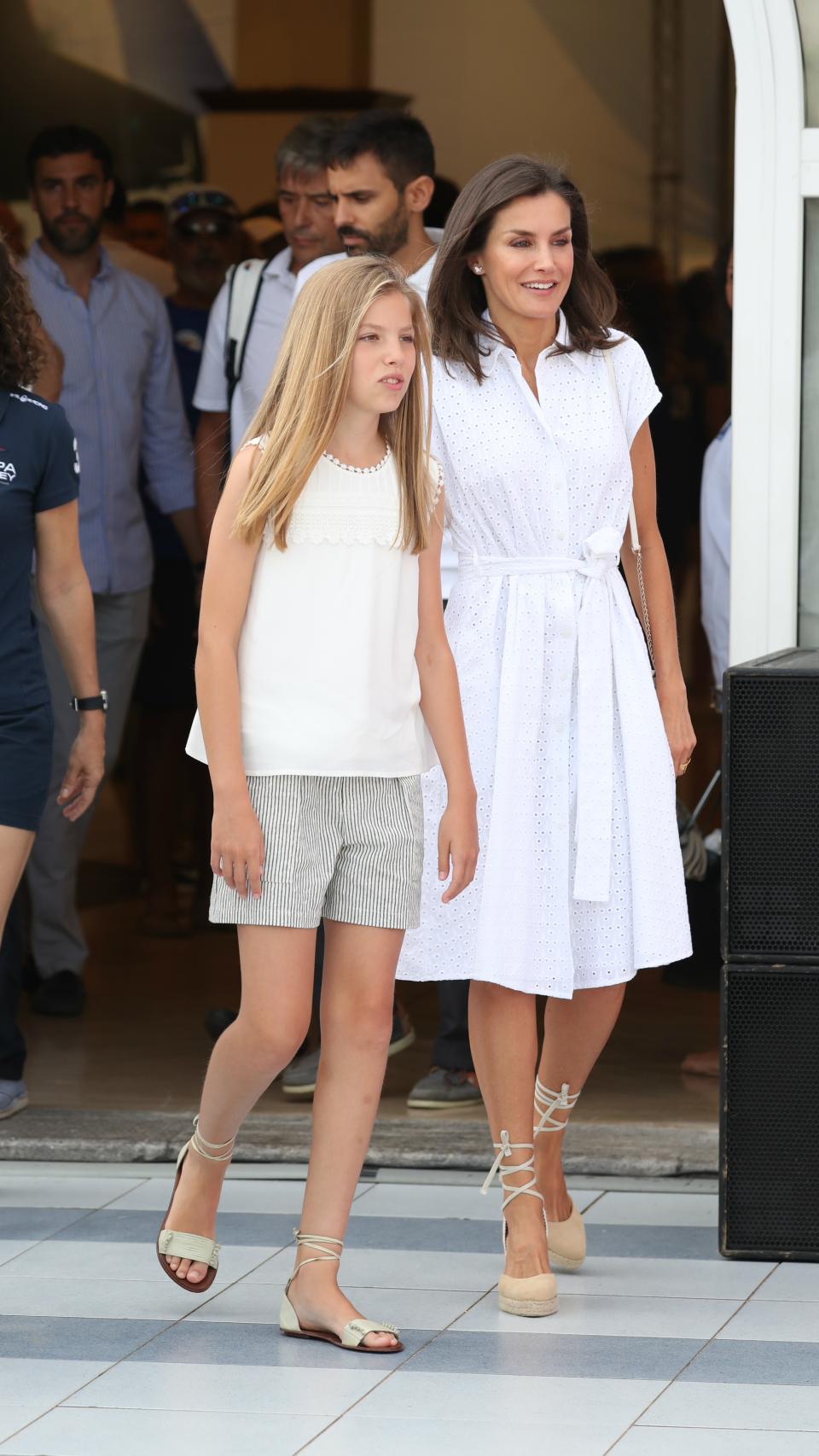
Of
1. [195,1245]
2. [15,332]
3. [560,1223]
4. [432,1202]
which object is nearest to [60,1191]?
[432,1202]

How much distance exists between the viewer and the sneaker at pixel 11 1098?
5.04 metres

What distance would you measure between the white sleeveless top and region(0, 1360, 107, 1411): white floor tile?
0.95 m

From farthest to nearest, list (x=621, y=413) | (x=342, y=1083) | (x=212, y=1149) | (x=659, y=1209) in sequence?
(x=659, y=1209) → (x=621, y=413) → (x=212, y=1149) → (x=342, y=1083)

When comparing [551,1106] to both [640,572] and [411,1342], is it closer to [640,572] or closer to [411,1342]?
[411,1342]

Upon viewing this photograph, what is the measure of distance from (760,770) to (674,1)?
9.17 m

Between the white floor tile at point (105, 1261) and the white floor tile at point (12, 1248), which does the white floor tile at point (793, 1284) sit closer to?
the white floor tile at point (105, 1261)

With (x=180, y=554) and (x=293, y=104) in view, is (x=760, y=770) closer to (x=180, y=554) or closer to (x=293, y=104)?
(x=180, y=554)

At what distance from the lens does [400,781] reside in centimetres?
358

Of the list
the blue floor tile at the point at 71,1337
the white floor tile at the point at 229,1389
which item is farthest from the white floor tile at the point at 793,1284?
the blue floor tile at the point at 71,1337

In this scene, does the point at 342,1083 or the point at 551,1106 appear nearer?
the point at 342,1083

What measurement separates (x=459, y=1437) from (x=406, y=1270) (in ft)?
2.93

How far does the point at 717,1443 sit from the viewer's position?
311 centimetres

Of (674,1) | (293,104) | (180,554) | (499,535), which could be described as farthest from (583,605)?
(674,1)

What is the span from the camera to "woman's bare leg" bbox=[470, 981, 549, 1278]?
3797 millimetres
